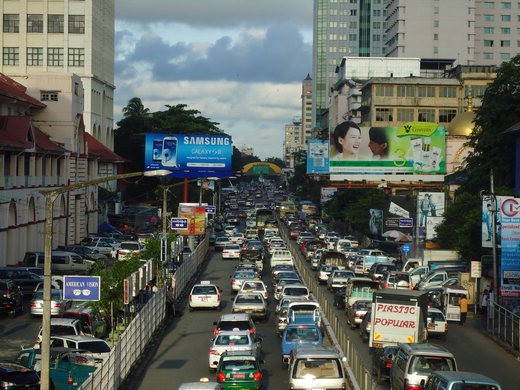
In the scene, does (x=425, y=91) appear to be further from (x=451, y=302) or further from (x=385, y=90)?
(x=451, y=302)

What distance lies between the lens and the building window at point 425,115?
407 ft

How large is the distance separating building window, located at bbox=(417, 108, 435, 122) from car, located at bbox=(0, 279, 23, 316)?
288 feet

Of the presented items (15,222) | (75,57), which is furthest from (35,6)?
(15,222)

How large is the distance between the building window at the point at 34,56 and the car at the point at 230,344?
262 ft

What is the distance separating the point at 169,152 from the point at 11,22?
4522cm

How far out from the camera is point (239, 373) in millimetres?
24969

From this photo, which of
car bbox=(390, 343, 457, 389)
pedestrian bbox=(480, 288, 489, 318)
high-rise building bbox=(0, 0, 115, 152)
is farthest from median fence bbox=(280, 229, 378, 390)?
high-rise building bbox=(0, 0, 115, 152)

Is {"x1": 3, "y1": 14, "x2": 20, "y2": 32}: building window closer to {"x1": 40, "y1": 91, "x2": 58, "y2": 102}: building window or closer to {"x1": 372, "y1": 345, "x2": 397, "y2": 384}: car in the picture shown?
{"x1": 40, "y1": 91, "x2": 58, "y2": 102}: building window

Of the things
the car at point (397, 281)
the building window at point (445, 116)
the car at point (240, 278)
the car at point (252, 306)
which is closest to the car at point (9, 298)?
the car at point (252, 306)

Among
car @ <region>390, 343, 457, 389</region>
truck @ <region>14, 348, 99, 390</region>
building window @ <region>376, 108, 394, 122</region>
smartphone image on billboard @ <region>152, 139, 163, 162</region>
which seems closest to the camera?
car @ <region>390, 343, 457, 389</region>

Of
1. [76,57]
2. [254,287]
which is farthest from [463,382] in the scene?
[76,57]

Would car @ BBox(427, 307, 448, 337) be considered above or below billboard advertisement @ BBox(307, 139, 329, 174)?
below

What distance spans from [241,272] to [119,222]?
54650mm

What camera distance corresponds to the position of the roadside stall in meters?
41.9
